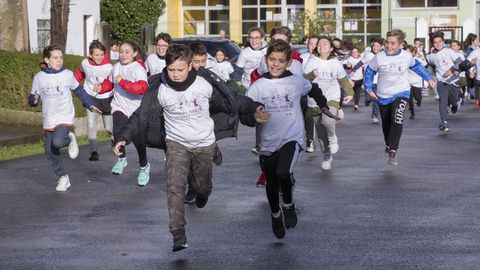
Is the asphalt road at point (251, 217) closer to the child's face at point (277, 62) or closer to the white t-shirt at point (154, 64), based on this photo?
the white t-shirt at point (154, 64)

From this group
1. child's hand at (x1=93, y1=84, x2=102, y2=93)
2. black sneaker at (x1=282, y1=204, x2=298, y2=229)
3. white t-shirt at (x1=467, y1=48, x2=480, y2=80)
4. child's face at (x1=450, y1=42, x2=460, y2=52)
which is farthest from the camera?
child's face at (x1=450, y1=42, x2=460, y2=52)

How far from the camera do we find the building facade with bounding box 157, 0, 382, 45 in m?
59.6

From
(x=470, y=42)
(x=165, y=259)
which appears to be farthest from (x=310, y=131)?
(x=470, y=42)

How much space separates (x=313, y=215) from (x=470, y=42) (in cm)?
1765

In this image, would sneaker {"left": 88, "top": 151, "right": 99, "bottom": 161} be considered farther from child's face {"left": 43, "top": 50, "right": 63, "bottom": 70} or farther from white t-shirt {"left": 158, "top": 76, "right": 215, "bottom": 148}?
white t-shirt {"left": 158, "top": 76, "right": 215, "bottom": 148}

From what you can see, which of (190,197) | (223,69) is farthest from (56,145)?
(223,69)

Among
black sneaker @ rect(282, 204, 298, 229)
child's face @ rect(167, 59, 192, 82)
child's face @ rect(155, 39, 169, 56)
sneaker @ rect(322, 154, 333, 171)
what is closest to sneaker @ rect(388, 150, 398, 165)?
sneaker @ rect(322, 154, 333, 171)

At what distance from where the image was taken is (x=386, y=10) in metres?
61.8

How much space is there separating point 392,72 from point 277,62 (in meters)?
6.16

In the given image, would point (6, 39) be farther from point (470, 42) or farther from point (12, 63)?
point (470, 42)

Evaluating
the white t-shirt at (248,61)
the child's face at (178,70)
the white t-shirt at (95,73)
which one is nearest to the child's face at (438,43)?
the white t-shirt at (248,61)

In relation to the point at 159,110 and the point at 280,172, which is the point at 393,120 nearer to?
the point at 280,172

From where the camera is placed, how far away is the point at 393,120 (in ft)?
52.4

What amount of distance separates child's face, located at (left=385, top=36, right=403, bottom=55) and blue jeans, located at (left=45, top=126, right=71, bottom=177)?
15.4 ft
